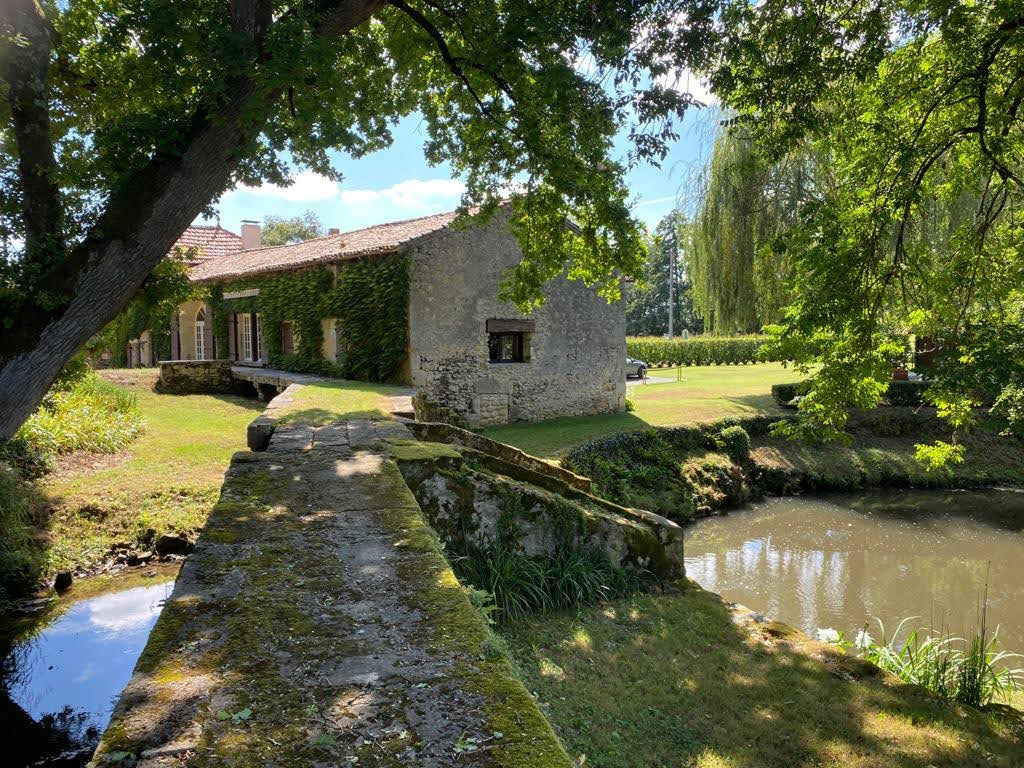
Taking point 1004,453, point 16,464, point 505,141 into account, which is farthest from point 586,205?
point 1004,453

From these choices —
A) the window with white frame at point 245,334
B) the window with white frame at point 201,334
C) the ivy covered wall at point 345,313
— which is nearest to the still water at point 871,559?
the ivy covered wall at point 345,313

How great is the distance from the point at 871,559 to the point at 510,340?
9030 millimetres

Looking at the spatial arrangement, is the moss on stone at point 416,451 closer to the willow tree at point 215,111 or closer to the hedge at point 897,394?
the willow tree at point 215,111

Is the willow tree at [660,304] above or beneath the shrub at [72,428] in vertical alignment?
above

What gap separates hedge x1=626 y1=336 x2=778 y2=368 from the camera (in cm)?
3509

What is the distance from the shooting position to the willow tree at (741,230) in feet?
61.8

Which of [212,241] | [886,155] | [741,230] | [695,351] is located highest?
[212,241]

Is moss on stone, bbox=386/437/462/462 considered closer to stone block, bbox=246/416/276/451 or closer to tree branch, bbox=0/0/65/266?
stone block, bbox=246/416/276/451

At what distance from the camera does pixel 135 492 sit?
862 centimetres

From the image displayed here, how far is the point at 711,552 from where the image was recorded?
431 inches

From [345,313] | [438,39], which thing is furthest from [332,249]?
[438,39]

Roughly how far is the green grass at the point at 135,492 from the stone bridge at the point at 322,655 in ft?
14.1

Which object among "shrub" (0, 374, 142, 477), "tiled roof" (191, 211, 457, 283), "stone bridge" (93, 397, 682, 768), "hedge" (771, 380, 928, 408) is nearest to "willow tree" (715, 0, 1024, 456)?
"stone bridge" (93, 397, 682, 768)

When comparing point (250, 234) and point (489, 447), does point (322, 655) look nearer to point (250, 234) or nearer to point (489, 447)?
point (489, 447)
